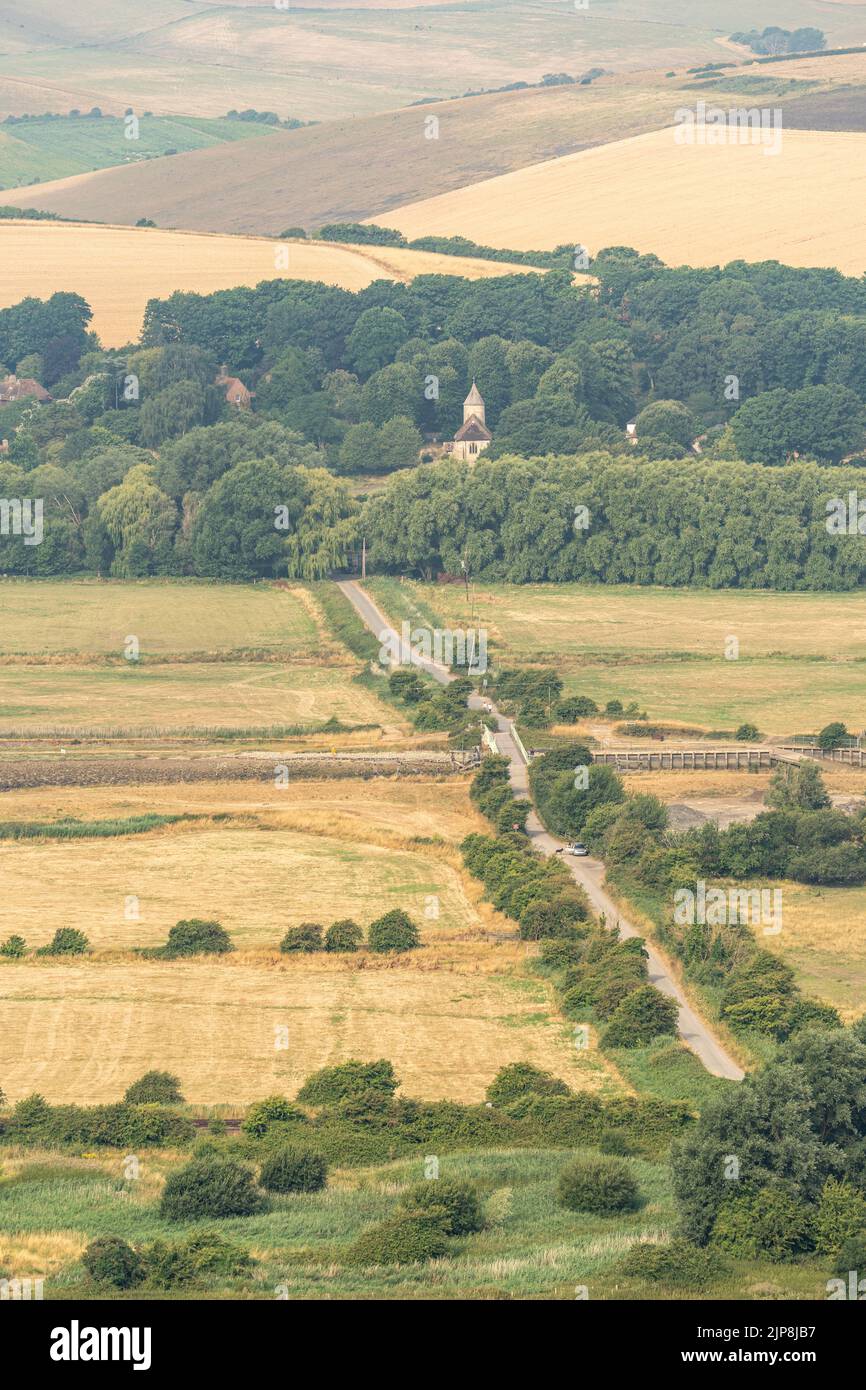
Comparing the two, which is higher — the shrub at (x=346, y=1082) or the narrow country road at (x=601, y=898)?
the shrub at (x=346, y=1082)

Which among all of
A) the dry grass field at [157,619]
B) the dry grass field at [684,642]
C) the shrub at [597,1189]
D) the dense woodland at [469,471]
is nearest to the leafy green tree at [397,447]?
the dense woodland at [469,471]

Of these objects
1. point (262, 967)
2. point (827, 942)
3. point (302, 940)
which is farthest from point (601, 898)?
point (262, 967)

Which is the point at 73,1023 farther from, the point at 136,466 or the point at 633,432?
the point at 633,432

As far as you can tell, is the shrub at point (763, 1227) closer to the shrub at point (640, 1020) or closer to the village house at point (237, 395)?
the shrub at point (640, 1020)

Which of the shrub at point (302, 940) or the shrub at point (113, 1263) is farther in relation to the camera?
the shrub at point (302, 940)

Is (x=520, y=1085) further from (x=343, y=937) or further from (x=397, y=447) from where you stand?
(x=397, y=447)
